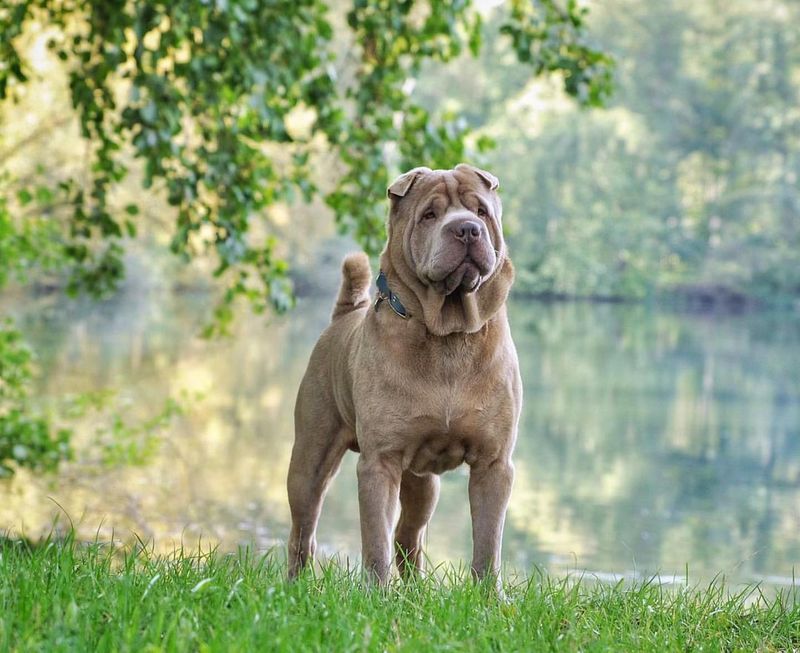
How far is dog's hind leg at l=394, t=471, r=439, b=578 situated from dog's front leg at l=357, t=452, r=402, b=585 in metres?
0.44

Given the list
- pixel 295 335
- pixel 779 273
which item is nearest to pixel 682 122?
pixel 779 273

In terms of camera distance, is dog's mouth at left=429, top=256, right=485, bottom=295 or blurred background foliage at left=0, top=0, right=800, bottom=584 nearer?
dog's mouth at left=429, top=256, right=485, bottom=295

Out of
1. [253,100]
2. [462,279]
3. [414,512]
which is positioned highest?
[253,100]

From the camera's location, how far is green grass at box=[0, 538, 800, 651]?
114 inches

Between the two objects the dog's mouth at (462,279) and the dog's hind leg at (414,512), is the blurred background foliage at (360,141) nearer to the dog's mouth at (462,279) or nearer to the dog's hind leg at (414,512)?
the dog's hind leg at (414,512)

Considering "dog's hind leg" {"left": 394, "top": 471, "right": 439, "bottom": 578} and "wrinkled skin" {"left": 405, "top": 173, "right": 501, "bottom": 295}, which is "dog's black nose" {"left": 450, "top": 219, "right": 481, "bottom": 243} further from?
"dog's hind leg" {"left": 394, "top": 471, "right": 439, "bottom": 578}

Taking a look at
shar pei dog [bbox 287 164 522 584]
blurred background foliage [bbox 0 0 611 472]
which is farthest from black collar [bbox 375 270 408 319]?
blurred background foliage [bbox 0 0 611 472]

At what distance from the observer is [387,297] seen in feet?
13.5

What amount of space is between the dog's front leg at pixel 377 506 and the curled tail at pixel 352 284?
1.08m

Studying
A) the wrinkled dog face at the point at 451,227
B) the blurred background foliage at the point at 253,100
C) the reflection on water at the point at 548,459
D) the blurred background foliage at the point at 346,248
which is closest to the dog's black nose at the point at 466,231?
the wrinkled dog face at the point at 451,227

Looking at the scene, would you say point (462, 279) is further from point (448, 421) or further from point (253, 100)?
point (253, 100)

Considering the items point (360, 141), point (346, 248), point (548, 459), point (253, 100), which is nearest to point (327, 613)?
point (253, 100)

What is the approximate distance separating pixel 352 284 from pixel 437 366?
1062 millimetres

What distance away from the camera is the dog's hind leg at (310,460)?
4570mm
